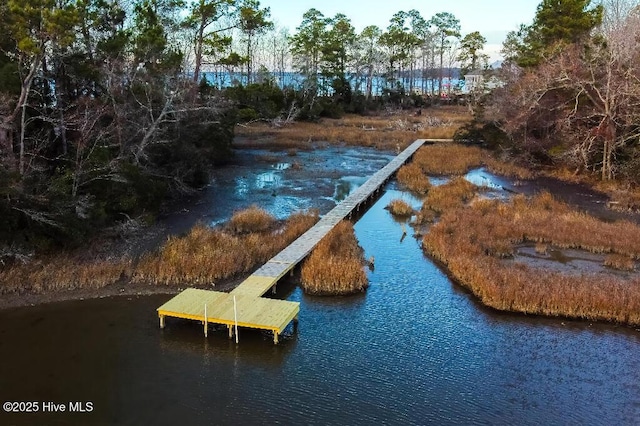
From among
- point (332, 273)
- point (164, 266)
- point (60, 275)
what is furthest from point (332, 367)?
point (60, 275)

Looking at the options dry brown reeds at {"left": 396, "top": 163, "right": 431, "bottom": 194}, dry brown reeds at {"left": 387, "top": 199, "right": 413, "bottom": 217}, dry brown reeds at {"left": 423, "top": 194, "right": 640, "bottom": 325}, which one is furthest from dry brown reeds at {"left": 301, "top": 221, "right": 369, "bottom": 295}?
dry brown reeds at {"left": 396, "top": 163, "right": 431, "bottom": 194}

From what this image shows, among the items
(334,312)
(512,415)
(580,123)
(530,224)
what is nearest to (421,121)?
(580,123)

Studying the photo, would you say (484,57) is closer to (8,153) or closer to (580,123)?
(580,123)

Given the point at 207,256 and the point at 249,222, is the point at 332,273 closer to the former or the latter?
the point at 207,256

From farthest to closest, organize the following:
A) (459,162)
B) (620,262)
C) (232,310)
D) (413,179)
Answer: (459,162) < (413,179) < (620,262) < (232,310)

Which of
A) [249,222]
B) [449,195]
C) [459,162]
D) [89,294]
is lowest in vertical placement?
[89,294]

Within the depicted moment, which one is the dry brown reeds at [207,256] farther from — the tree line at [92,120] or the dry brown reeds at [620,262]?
the dry brown reeds at [620,262]
